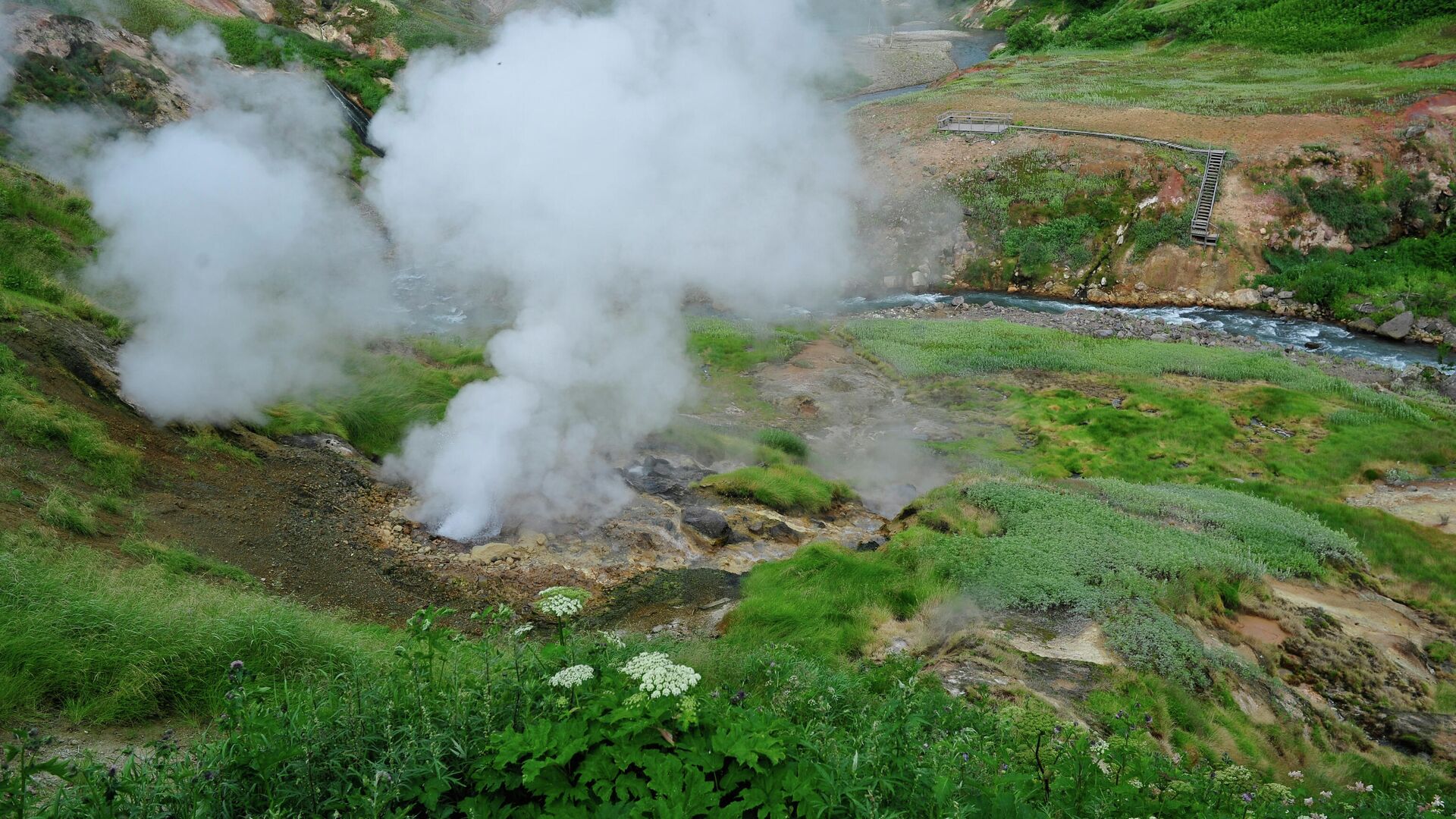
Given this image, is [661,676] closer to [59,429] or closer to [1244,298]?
[59,429]

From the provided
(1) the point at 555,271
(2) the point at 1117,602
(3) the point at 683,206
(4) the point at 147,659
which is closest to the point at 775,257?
(3) the point at 683,206

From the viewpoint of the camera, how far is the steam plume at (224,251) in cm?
1177

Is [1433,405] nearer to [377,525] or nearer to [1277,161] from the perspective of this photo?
[1277,161]

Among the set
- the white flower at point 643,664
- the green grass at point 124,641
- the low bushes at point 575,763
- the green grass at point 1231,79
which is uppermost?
the green grass at point 1231,79

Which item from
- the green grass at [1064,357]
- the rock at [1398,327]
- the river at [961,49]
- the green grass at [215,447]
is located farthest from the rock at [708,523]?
the river at [961,49]

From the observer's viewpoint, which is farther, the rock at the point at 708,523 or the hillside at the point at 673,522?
the rock at the point at 708,523

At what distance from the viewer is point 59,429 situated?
9.45 meters

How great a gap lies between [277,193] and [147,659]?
Answer: 11.3 metres

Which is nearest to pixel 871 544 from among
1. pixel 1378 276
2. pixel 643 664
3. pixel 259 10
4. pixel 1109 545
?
pixel 1109 545

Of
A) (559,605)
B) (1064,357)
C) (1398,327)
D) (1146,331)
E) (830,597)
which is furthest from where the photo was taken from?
(1146,331)

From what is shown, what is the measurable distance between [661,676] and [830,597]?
711 centimetres

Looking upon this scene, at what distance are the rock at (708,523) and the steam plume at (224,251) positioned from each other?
7.39 metres

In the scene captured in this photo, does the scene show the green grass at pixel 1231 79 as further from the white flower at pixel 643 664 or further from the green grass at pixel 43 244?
the white flower at pixel 643 664

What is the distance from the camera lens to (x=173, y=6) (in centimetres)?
2598
